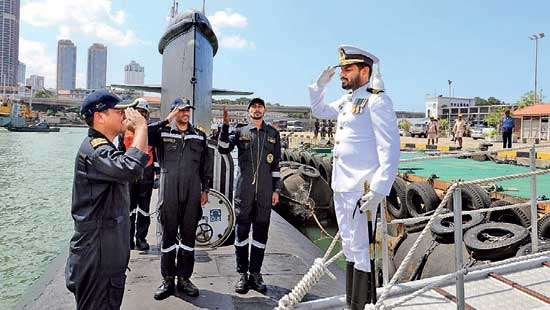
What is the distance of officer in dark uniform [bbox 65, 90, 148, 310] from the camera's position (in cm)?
270

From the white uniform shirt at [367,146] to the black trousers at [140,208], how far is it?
12.1 feet

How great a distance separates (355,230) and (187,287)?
200 centimetres

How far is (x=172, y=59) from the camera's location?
7.60 metres

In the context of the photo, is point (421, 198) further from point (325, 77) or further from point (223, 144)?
point (325, 77)

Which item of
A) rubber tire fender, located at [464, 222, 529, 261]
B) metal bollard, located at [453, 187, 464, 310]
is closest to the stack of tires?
rubber tire fender, located at [464, 222, 529, 261]

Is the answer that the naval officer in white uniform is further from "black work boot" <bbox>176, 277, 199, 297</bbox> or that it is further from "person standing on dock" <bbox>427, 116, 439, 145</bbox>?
"person standing on dock" <bbox>427, 116, 439, 145</bbox>

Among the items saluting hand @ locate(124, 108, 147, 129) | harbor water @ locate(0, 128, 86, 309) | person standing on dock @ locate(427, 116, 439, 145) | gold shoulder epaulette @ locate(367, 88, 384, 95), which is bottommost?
harbor water @ locate(0, 128, 86, 309)

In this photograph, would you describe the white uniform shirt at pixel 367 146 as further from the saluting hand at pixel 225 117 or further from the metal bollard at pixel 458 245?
the saluting hand at pixel 225 117

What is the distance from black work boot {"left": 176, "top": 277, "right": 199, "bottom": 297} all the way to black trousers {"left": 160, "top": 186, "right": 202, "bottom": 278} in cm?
5

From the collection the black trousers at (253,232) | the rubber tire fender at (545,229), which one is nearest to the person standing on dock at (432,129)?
the rubber tire fender at (545,229)

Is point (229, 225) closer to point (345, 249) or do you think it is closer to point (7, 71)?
point (345, 249)

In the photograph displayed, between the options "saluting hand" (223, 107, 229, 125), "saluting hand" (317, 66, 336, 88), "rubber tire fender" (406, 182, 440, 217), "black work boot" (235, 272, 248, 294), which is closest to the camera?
"saluting hand" (317, 66, 336, 88)

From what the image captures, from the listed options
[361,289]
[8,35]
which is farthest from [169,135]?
[8,35]

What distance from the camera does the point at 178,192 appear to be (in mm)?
4449
